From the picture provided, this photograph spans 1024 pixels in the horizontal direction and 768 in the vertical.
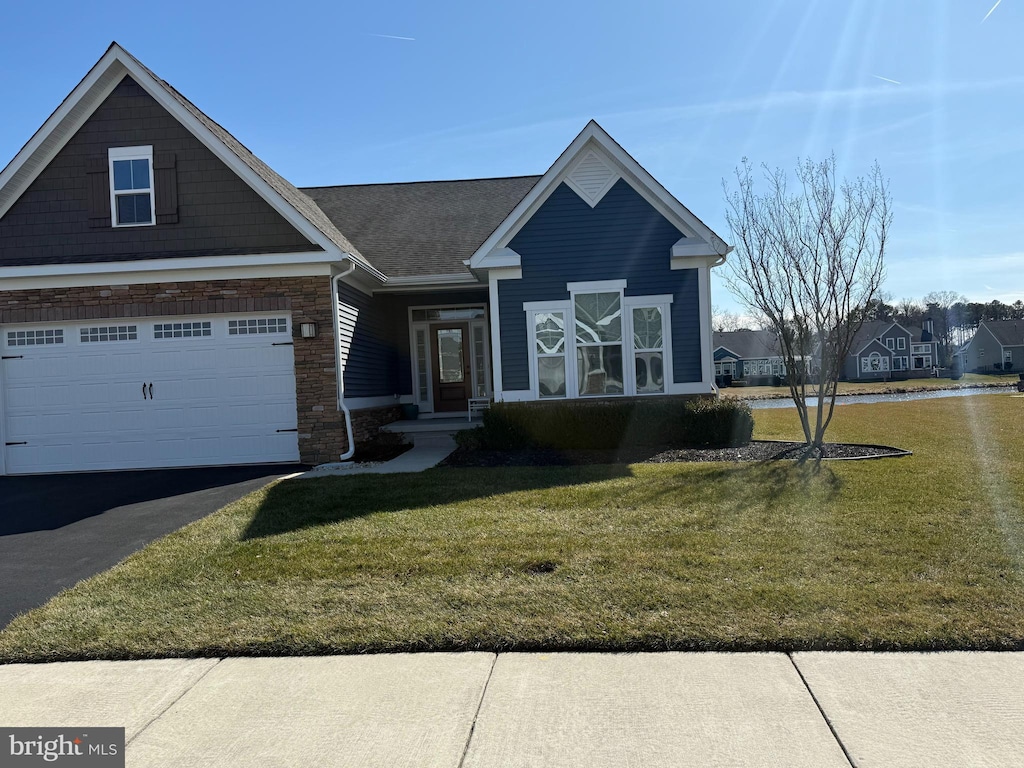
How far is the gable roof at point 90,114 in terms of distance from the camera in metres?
12.3

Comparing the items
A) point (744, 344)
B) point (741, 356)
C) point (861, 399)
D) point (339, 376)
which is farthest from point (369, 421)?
point (744, 344)

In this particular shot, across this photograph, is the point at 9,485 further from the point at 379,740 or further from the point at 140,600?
the point at 379,740

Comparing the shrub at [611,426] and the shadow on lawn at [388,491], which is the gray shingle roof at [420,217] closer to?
the shrub at [611,426]

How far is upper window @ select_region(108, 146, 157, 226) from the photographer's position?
12.7 metres

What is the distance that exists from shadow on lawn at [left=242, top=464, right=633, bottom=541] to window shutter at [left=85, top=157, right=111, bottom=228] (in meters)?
6.20

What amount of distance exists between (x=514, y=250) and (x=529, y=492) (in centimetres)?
574

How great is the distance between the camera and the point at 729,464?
10805 mm

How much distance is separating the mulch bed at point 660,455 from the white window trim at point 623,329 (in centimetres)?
148

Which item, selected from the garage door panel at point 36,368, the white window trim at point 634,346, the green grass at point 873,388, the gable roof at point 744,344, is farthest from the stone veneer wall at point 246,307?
the gable roof at point 744,344

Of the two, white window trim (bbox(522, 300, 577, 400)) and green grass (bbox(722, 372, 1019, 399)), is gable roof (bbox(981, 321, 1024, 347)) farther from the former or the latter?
white window trim (bbox(522, 300, 577, 400))

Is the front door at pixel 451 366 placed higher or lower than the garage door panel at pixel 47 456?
higher

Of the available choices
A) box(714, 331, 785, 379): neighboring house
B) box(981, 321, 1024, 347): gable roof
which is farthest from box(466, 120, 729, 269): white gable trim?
box(981, 321, 1024, 347): gable roof

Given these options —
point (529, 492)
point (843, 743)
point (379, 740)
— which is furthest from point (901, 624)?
point (529, 492)

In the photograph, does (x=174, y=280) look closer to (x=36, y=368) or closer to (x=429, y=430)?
(x=36, y=368)
